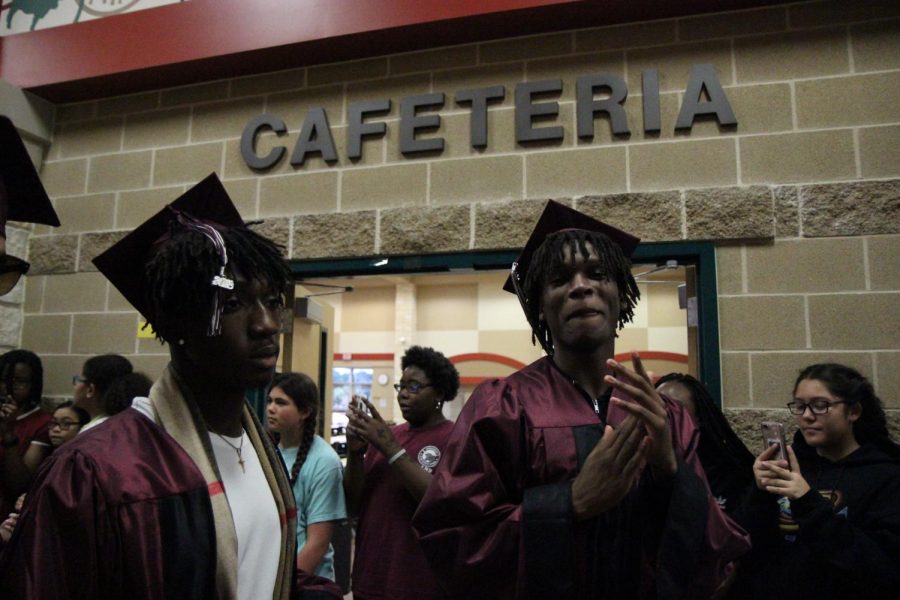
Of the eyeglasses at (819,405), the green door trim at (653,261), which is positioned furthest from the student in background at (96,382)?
the eyeglasses at (819,405)

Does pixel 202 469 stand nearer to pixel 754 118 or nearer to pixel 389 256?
pixel 389 256

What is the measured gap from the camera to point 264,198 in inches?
157

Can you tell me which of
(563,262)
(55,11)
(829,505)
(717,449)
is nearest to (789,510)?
(829,505)

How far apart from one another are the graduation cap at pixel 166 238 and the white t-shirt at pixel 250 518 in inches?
10.2

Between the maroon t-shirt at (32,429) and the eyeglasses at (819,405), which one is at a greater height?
the eyeglasses at (819,405)

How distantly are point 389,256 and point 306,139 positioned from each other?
35.5 inches

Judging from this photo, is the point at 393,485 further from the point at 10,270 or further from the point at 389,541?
the point at 10,270

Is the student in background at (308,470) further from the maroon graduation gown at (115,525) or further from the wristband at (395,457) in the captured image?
the maroon graduation gown at (115,525)

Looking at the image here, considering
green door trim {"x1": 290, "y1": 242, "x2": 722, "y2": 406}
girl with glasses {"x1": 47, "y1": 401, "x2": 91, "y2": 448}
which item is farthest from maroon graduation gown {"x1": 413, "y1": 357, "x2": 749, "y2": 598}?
girl with glasses {"x1": 47, "y1": 401, "x2": 91, "y2": 448}

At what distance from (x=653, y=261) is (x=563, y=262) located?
176 cm

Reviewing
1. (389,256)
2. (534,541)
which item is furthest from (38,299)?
(534,541)

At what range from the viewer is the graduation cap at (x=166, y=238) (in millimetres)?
1319

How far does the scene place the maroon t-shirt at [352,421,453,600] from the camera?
2.47 m

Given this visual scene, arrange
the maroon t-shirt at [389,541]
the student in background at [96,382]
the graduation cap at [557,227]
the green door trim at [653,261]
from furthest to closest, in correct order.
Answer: the student in background at [96,382] < the green door trim at [653,261] < the maroon t-shirt at [389,541] < the graduation cap at [557,227]
